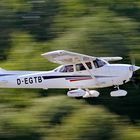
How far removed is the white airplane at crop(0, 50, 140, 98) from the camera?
40.9 feet

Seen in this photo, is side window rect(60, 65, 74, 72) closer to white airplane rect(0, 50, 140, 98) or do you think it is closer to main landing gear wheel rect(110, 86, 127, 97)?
white airplane rect(0, 50, 140, 98)

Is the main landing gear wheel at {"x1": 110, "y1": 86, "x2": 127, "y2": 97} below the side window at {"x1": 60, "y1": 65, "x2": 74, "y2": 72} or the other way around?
below

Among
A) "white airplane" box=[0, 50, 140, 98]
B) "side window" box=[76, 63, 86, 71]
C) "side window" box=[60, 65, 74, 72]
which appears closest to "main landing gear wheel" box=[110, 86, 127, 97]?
"white airplane" box=[0, 50, 140, 98]

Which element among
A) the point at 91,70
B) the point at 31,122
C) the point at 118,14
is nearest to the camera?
the point at 31,122

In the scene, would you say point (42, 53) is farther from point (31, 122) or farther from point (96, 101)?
point (31, 122)

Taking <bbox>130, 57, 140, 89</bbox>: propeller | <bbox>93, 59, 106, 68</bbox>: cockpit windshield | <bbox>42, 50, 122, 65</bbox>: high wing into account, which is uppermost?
<bbox>42, 50, 122, 65</bbox>: high wing

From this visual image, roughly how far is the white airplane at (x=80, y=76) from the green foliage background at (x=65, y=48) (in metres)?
0.17

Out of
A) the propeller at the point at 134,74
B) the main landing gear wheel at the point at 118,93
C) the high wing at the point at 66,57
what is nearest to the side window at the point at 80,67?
the high wing at the point at 66,57

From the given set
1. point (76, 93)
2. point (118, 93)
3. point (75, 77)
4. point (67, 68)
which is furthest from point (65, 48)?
point (118, 93)

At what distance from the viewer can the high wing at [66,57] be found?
39.3 feet

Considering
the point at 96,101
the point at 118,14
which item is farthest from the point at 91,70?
the point at 118,14

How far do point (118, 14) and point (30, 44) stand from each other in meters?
1.43

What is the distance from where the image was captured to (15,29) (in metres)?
13.8

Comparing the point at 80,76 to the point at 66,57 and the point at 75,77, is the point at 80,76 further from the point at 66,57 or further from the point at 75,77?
the point at 66,57
